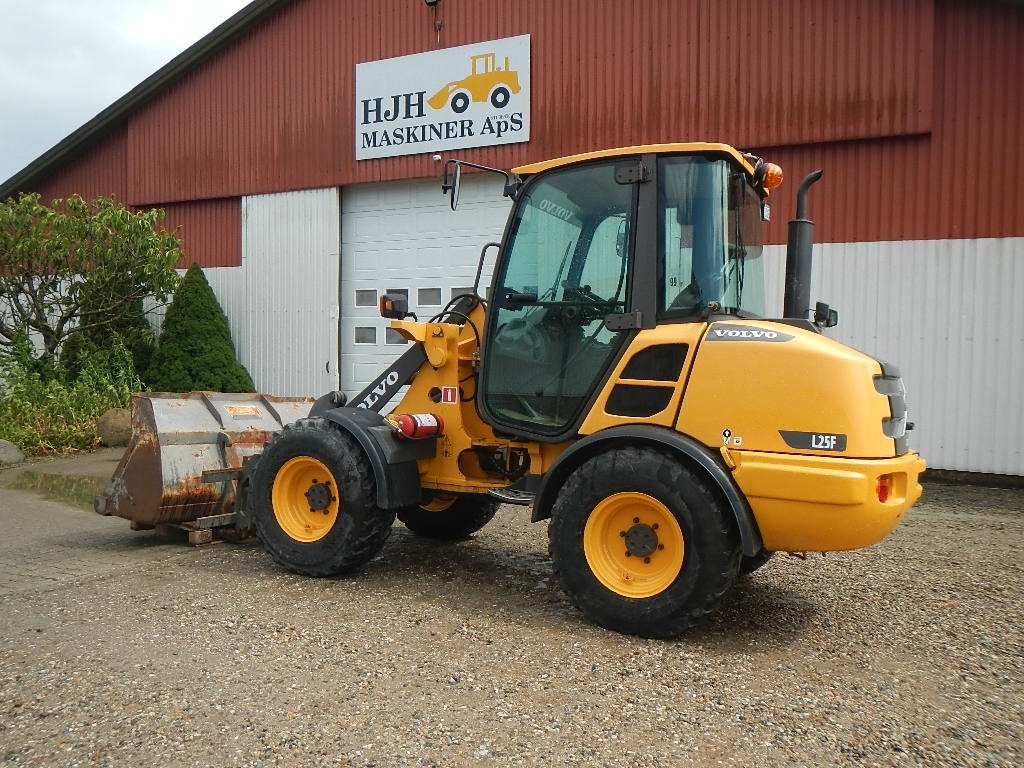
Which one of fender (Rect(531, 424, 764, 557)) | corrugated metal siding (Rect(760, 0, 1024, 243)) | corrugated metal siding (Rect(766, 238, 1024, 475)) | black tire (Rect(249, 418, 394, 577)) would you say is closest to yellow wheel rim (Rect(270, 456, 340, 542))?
black tire (Rect(249, 418, 394, 577))

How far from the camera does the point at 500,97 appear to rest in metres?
11.4

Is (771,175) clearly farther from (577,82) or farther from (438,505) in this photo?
(577,82)

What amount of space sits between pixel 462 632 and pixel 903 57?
319 inches

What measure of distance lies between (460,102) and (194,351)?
17.6 feet

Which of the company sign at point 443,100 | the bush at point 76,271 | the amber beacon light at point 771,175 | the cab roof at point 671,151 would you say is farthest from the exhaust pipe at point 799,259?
the bush at point 76,271

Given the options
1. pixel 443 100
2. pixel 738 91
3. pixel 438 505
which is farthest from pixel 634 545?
pixel 443 100

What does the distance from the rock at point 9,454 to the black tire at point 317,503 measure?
6796mm

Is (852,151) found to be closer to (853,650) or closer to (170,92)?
(853,650)

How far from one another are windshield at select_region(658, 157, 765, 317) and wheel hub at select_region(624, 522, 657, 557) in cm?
110

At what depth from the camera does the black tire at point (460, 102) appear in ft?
38.3

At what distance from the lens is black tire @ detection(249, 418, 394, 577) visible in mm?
5160

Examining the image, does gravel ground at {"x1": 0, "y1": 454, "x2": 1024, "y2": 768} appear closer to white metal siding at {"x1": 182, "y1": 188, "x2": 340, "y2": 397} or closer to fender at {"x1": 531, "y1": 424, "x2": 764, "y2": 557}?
fender at {"x1": 531, "y1": 424, "x2": 764, "y2": 557}

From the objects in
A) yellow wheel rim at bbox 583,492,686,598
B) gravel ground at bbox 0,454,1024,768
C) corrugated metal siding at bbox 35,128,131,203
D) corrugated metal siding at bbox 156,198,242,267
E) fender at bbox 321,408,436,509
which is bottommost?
gravel ground at bbox 0,454,1024,768

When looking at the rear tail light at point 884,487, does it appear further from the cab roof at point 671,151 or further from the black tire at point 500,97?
the black tire at point 500,97
